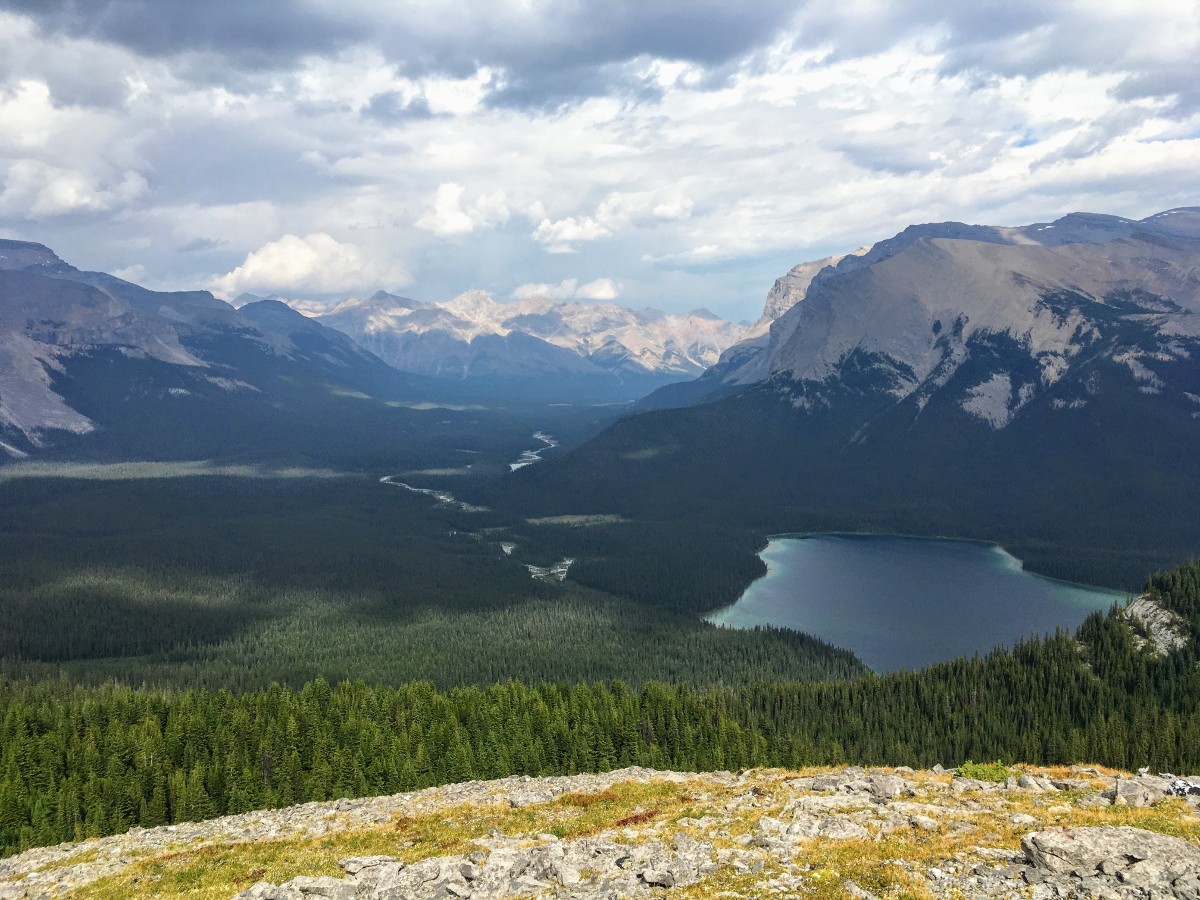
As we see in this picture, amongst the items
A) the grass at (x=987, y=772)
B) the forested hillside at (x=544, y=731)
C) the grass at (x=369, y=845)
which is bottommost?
the forested hillside at (x=544, y=731)

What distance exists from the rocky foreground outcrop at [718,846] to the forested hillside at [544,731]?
24.7 m

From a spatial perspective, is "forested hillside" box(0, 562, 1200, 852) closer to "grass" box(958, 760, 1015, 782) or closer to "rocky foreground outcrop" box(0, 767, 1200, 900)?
"rocky foreground outcrop" box(0, 767, 1200, 900)

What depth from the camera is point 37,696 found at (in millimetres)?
137750

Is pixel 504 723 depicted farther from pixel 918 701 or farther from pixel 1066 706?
pixel 1066 706

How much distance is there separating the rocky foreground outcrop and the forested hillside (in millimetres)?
24710

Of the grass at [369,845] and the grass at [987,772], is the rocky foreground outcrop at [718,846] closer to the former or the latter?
the grass at [369,845]

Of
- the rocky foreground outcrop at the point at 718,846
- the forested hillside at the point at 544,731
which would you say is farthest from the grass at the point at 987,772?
the forested hillside at the point at 544,731

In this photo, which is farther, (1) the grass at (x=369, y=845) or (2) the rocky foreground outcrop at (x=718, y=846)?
(1) the grass at (x=369, y=845)

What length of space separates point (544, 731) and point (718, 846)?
66.6 meters

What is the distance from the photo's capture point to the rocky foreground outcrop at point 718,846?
35.8m

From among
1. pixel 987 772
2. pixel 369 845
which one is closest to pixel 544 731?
pixel 369 845

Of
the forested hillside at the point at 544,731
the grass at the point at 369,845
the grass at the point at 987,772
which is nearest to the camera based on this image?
the grass at the point at 369,845

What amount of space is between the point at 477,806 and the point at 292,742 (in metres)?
45.4

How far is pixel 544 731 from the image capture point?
10725cm
